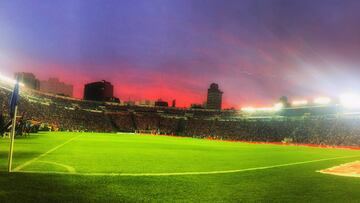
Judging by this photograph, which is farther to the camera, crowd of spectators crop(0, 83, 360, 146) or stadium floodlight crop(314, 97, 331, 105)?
stadium floodlight crop(314, 97, 331, 105)

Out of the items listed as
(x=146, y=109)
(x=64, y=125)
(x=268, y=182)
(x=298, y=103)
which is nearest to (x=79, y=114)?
(x=64, y=125)

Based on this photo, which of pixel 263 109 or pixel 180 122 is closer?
pixel 263 109

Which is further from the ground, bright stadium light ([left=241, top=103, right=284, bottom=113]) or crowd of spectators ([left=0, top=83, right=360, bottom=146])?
bright stadium light ([left=241, top=103, right=284, bottom=113])

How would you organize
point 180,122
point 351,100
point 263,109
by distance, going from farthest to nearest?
1. point 180,122
2. point 263,109
3. point 351,100

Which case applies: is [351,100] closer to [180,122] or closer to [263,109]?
[263,109]

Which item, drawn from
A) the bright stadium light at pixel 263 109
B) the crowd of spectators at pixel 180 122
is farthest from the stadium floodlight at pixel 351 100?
the bright stadium light at pixel 263 109

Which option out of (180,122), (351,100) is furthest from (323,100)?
(180,122)

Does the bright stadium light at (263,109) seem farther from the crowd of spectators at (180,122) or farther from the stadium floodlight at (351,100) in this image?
the stadium floodlight at (351,100)

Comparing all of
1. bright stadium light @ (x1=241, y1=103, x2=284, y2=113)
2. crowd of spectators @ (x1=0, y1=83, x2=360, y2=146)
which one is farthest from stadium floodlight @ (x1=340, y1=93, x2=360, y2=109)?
bright stadium light @ (x1=241, y1=103, x2=284, y2=113)

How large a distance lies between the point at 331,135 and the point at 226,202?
290 feet

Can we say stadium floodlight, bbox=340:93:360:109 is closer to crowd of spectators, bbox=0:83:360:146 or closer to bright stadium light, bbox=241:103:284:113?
crowd of spectators, bbox=0:83:360:146

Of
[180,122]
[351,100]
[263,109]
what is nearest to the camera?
[351,100]

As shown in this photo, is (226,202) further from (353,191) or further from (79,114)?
(79,114)

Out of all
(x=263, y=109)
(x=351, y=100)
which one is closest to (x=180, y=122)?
(x=263, y=109)
